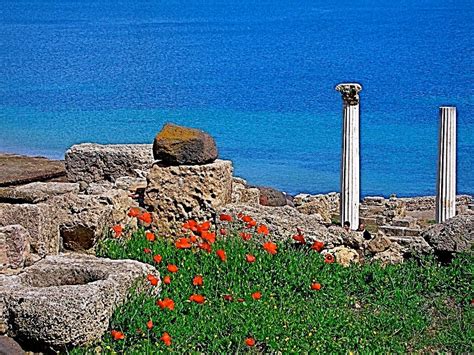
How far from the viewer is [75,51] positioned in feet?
354

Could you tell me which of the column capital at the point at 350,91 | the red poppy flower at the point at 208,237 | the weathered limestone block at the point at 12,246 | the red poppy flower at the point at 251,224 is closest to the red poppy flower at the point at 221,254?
the red poppy flower at the point at 208,237

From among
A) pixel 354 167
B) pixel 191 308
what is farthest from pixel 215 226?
pixel 354 167

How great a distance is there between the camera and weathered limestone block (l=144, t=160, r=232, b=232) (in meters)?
9.16

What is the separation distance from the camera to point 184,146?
29.9ft

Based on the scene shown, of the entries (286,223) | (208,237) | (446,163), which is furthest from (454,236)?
(446,163)

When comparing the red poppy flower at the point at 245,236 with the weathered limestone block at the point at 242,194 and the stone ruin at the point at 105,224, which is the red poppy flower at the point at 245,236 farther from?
the weathered limestone block at the point at 242,194

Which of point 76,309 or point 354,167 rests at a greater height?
point 354,167

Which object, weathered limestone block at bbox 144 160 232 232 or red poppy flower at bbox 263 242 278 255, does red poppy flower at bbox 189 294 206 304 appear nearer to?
red poppy flower at bbox 263 242 278 255

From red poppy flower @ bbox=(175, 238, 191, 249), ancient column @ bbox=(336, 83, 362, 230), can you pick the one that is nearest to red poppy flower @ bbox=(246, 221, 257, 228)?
red poppy flower @ bbox=(175, 238, 191, 249)

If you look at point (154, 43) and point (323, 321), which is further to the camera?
point (154, 43)

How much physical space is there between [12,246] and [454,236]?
400 centimetres

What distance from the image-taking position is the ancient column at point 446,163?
1805 centimetres

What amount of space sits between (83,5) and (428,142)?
104 metres

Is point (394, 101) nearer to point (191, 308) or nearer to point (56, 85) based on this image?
point (56, 85)
